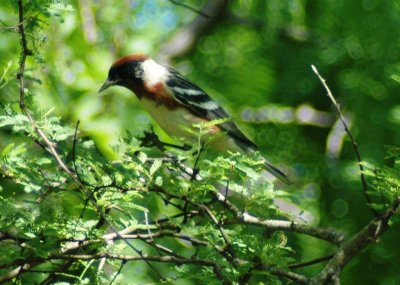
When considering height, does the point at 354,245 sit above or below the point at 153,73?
above

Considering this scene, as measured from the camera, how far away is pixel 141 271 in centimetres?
536

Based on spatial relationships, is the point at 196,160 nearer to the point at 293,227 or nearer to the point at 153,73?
the point at 293,227

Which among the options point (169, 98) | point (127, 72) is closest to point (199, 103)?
point (169, 98)

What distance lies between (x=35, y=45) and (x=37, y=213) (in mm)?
588

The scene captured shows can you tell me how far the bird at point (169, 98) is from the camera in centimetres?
536

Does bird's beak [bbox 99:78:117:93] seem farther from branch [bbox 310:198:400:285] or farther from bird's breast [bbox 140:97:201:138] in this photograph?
branch [bbox 310:198:400:285]

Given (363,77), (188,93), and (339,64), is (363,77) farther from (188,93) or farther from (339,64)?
(188,93)

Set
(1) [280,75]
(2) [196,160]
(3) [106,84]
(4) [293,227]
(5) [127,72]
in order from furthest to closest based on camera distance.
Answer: (1) [280,75], (5) [127,72], (3) [106,84], (4) [293,227], (2) [196,160]

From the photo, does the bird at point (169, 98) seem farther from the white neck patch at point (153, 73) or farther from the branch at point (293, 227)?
the branch at point (293, 227)

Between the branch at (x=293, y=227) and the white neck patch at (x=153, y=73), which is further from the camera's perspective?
the white neck patch at (x=153, y=73)

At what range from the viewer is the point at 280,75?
265 inches

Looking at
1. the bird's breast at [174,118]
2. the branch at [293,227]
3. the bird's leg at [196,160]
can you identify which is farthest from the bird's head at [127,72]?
the bird's leg at [196,160]

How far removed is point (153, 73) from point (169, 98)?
279 mm

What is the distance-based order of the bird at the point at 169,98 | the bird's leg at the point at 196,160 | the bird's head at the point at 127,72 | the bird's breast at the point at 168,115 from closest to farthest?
the bird's leg at the point at 196,160 < the bird's breast at the point at 168,115 < the bird at the point at 169,98 < the bird's head at the point at 127,72
